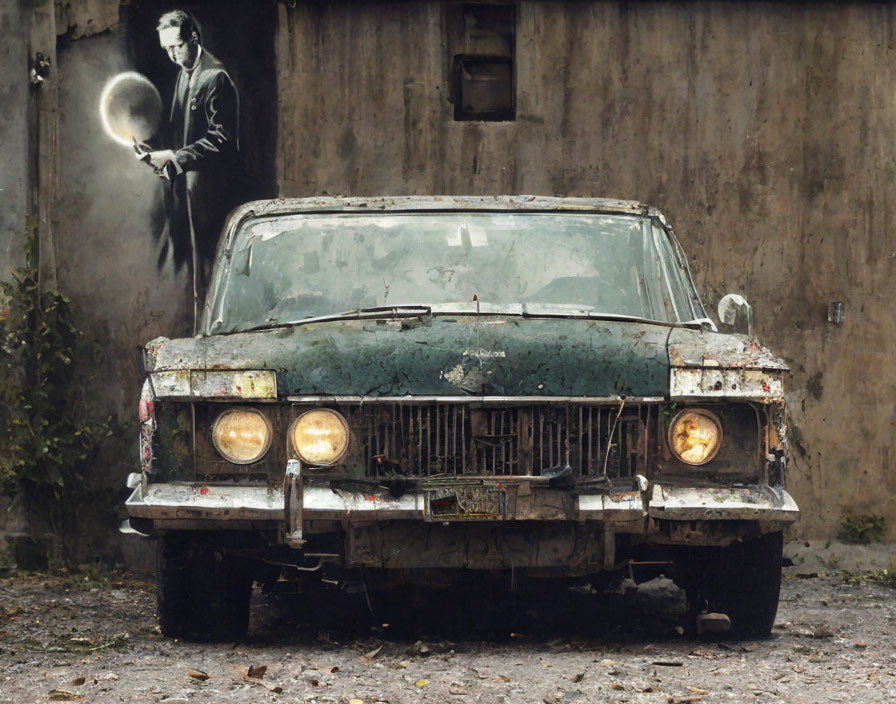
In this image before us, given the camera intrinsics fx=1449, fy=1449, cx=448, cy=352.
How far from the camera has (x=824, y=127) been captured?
30.3 feet

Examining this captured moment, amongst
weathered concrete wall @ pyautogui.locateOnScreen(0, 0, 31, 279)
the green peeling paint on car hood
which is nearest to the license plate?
the green peeling paint on car hood

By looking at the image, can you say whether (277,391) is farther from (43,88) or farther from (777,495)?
(43,88)

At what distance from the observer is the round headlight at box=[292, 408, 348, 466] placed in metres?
5.27

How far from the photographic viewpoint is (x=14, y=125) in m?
9.04

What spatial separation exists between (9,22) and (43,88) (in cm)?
45

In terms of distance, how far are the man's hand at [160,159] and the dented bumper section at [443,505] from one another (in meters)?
4.33

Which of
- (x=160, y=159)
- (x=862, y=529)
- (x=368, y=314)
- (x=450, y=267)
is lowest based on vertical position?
(x=862, y=529)

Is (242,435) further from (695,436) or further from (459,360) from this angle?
(695,436)

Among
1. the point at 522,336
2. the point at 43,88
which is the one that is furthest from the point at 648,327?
the point at 43,88

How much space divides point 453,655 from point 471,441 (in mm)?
881

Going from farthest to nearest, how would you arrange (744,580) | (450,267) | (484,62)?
(484,62) → (450,267) → (744,580)

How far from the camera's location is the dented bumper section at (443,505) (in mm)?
5129

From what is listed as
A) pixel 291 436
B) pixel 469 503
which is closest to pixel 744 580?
pixel 469 503

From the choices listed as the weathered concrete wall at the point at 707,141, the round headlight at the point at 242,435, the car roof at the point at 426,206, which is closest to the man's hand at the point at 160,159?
the weathered concrete wall at the point at 707,141
